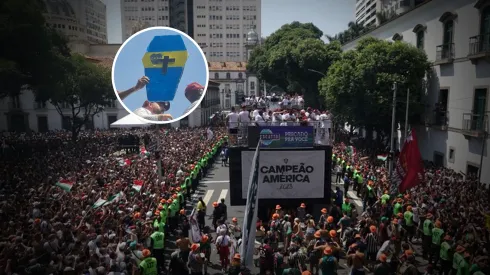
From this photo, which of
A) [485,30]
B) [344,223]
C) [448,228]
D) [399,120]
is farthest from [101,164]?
[485,30]

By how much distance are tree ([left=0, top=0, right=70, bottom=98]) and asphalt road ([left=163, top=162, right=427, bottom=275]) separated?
13.3 m

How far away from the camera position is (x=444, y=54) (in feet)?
76.9

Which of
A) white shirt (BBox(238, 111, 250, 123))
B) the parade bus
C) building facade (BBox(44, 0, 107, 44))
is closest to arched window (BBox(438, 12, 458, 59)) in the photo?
the parade bus

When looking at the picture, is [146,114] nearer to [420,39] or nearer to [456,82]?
[456,82]

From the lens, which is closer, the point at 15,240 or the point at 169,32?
the point at 15,240

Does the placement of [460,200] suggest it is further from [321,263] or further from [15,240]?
[15,240]

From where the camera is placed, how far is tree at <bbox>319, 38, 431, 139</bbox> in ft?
80.8

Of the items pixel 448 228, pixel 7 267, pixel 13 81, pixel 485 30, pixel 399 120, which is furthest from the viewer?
pixel 399 120

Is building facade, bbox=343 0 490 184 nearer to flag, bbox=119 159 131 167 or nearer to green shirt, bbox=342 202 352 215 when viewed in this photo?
green shirt, bbox=342 202 352 215

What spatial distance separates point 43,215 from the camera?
11.1 meters

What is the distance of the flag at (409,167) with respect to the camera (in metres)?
13.2

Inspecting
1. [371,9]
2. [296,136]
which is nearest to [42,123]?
[296,136]

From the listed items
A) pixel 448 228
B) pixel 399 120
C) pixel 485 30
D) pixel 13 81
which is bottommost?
pixel 448 228

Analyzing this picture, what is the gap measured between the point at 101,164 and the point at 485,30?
2180cm
